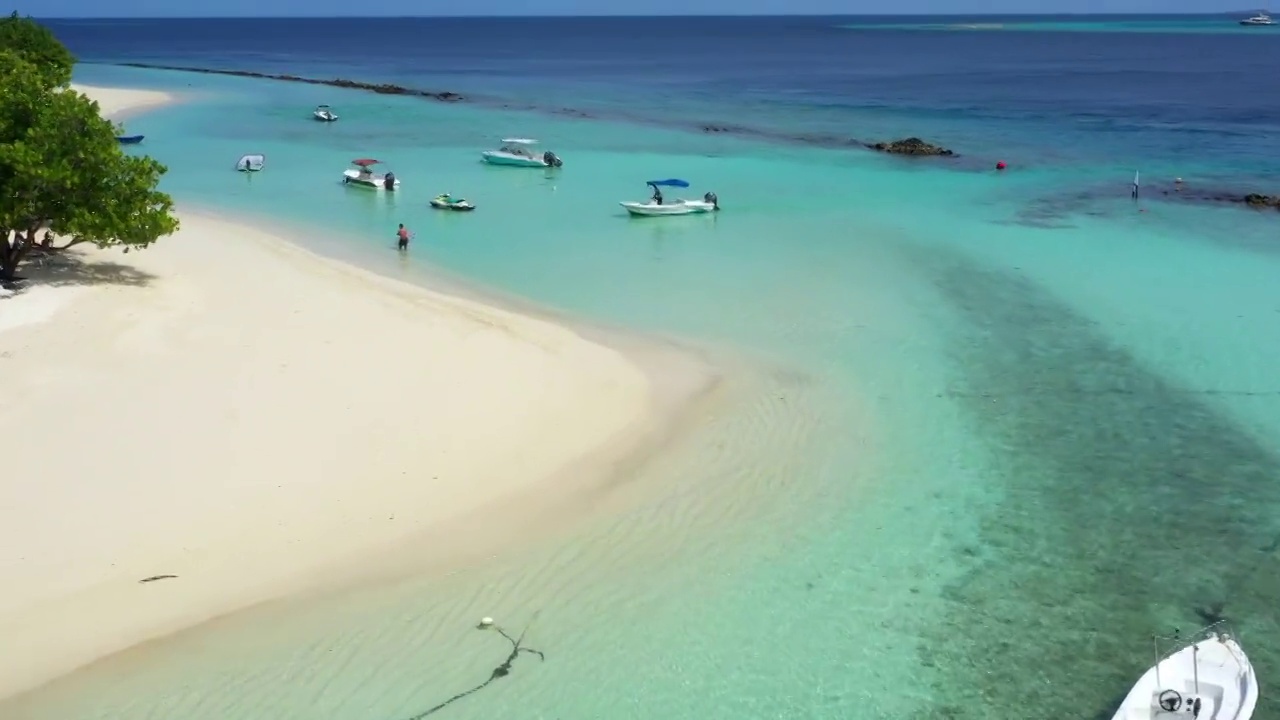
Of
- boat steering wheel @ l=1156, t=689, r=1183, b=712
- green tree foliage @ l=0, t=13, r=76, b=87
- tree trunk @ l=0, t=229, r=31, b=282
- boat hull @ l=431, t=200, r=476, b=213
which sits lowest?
boat steering wheel @ l=1156, t=689, r=1183, b=712

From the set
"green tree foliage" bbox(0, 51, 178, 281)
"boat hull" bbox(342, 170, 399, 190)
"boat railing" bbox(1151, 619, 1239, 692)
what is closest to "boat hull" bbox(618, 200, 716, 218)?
"boat hull" bbox(342, 170, 399, 190)

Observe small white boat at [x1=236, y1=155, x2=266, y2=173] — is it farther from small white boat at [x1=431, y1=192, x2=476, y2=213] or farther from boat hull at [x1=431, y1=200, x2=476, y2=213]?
boat hull at [x1=431, y1=200, x2=476, y2=213]

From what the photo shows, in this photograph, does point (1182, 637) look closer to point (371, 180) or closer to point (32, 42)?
point (371, 180)

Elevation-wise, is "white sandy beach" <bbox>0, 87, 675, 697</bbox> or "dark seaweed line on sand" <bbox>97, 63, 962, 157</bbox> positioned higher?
"dark seaweed line on sand" <bbox>97, 63, 962, 157</bbox>

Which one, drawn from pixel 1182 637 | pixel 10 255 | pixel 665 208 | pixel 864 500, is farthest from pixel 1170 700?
pixel 665 208

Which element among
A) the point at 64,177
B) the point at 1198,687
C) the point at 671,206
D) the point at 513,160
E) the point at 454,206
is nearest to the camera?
the point at 1198,687

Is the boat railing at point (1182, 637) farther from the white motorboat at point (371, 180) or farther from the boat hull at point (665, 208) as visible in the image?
the white motorboat at point (371, 180)

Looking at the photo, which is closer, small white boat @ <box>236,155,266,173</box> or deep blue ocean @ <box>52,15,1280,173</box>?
small white boat @ <box>236,155,266,173</box>
